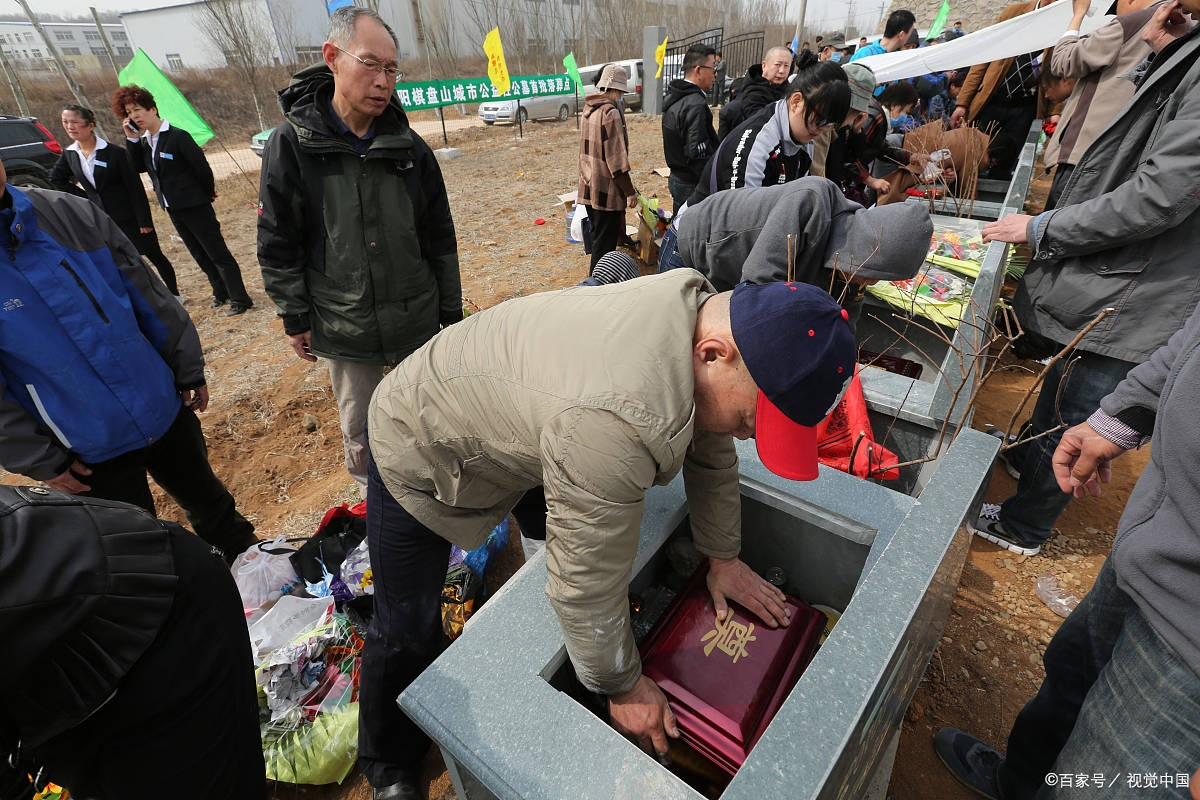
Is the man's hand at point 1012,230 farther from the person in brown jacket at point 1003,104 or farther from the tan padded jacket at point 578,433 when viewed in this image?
the person in brown jacket at point 1003,104

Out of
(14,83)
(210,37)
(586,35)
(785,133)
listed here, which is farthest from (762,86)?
(586,35)

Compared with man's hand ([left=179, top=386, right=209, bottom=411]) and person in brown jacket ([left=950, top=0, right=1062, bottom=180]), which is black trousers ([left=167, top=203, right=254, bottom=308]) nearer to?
man's hand ([left=179, top=386, right=209, bottom=411])

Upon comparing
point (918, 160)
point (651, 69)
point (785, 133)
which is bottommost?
point (918, 160)

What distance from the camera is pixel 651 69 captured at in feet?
49.2

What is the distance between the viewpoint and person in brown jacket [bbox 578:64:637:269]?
4859mm

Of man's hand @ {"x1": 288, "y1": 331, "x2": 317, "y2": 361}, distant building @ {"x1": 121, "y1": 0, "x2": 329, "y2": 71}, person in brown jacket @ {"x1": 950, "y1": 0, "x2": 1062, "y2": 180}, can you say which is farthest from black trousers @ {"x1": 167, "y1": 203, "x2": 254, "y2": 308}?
distant building @ {"x1": 121, "y1": 0, "x2": 329, "y2": 71}

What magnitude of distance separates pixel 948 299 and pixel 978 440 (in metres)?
1.90

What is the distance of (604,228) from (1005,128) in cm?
537

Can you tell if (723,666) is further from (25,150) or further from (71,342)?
(25,150)

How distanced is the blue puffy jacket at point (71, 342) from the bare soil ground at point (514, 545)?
52.6 inches

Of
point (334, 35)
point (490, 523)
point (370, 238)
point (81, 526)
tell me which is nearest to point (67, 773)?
point (81, 526)

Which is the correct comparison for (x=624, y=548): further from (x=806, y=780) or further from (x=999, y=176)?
(x=999, y=176)

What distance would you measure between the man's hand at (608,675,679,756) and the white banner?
5.94 metres

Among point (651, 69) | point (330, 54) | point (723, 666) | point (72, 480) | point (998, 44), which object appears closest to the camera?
point (723, 666)
